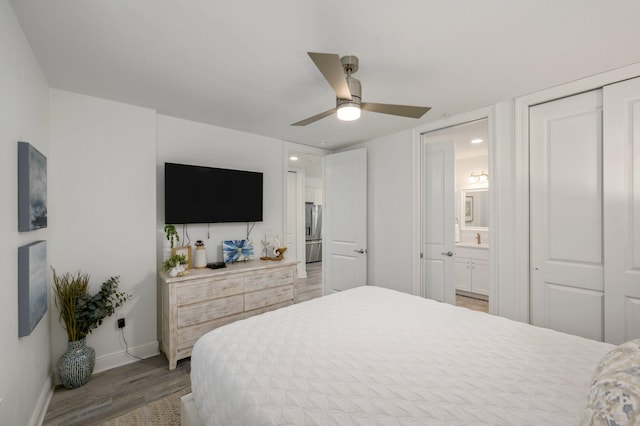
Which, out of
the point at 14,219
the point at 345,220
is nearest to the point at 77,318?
the point at 14,219

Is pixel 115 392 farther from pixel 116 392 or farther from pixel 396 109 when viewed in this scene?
pixel 396 109

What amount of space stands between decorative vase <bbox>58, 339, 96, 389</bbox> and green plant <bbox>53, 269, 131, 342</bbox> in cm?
7

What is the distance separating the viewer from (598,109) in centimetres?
218

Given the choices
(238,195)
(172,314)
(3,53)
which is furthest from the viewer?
(238,195)

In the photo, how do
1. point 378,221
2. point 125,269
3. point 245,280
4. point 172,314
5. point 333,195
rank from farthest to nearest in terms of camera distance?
point 333,195
point 378,221
point 245,280
point 125,269
point 172,314

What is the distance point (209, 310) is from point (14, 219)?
1.61 metres

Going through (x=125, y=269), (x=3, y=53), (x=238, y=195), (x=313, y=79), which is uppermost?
(x=313, y=79)

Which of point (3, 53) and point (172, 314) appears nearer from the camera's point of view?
point (3, 53)

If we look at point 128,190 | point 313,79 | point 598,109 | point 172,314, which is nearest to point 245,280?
point 172,314

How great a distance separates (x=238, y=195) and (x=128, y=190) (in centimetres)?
109

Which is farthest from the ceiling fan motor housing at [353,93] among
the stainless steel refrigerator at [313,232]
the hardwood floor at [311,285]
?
the stainless steel refrigerator at [313,232]

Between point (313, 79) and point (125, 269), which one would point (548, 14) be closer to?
point (313, 79)

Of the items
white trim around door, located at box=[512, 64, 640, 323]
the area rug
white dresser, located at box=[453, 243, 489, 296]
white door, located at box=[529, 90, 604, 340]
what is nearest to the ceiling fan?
white trim around door, located at box=[512, 64, 640, 323]

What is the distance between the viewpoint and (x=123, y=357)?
2643 millimetres
